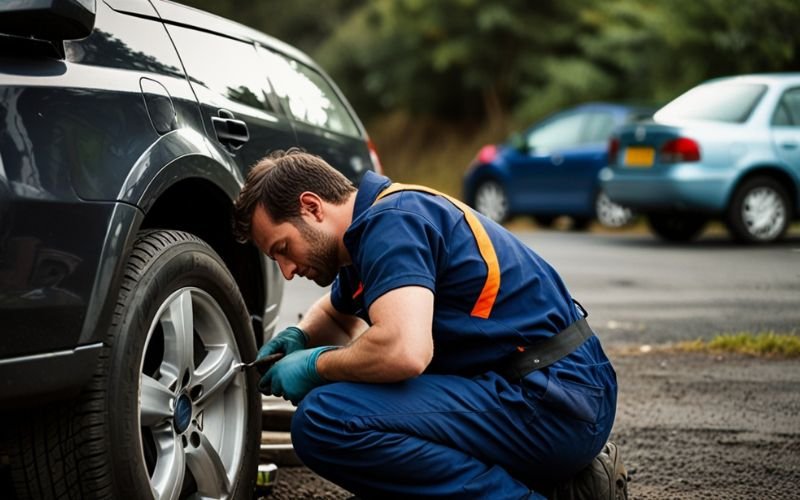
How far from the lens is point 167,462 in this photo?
10.3 feet

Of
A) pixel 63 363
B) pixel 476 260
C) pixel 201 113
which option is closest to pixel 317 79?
pixel 201 113

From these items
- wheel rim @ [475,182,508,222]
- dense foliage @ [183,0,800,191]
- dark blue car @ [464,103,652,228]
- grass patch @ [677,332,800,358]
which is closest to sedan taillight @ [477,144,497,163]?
dark blue car @ [464,103,652,228]

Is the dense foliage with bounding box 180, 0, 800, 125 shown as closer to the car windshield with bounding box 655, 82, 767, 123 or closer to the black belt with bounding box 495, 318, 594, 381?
the car windshield with bounding box 655, 82, 767, 123

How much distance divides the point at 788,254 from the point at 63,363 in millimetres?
10196

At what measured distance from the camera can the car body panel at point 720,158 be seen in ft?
41.1

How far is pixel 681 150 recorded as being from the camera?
1249 centimetres

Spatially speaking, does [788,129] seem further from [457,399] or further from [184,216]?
[457,399]

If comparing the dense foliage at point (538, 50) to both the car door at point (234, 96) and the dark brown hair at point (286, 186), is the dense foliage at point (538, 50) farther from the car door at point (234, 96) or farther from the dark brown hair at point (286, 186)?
the dark brown hair at point (286, 186)

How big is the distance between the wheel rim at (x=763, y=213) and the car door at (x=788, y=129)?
0.35m

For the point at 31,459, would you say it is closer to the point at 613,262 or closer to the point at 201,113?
the point at 201,113

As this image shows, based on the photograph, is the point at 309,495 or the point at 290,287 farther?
the point at 290,287

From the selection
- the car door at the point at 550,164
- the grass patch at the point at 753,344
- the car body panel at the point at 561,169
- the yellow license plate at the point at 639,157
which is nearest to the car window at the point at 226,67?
the grass patch at the point at 753,344

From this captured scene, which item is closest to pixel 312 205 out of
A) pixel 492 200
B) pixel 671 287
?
pixel 671 287

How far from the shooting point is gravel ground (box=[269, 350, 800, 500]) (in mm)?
4285
